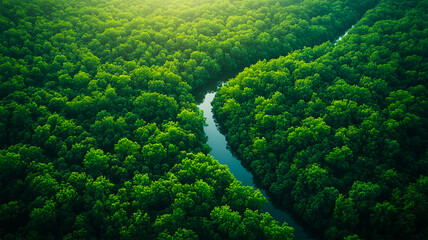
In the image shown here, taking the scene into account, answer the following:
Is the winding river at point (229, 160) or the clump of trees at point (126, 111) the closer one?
the clump of trees at point (126, 111)

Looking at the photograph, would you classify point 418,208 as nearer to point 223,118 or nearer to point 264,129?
point 264,129

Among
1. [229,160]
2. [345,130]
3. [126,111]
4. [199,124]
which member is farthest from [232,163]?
[126,111]

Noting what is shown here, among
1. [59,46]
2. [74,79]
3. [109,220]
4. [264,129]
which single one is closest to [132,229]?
[109,220]

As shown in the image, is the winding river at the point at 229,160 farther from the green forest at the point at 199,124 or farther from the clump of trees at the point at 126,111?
the clump of trees at the point at 126,111

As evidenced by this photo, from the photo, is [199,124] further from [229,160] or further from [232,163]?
[232,163]

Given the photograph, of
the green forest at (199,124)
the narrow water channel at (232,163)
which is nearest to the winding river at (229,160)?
the narrow water channel at (232,163)

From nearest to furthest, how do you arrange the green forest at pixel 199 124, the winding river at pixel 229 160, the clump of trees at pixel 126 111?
the clump of trees at pixel 126 111 → the green forest at pixel 199 124 → the winding river at pixel 229 160
